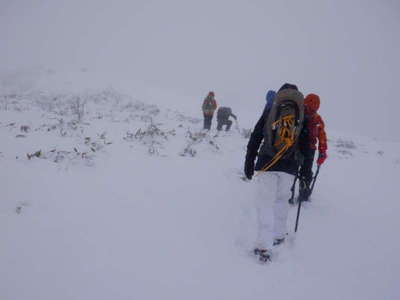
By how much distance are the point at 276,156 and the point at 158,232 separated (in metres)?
2.18

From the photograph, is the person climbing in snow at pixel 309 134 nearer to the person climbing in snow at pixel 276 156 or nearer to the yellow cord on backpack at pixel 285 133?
the person climbing in snow at pixel 276 156

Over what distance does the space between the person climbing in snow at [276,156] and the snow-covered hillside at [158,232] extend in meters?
0.59

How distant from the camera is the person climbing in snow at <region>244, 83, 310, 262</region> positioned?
Answer: 3.43 m

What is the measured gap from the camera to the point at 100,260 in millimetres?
3164

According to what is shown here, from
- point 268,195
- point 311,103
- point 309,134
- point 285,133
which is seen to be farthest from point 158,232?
point 311,103

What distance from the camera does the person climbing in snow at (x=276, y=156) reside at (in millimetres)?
3426

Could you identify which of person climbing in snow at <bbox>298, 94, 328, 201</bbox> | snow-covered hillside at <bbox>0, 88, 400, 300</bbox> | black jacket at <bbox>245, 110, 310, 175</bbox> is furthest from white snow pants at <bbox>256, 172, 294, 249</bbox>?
person climbing in snow at <bbox>298, 94, 328, 201</bbox>

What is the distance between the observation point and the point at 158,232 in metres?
3.91

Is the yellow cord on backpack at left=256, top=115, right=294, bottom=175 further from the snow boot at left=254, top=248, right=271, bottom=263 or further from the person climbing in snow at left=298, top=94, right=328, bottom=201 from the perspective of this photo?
the snow boot at left=254, top=248, right=271, bottom=263

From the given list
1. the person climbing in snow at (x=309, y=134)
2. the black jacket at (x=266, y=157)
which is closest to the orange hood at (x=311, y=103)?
the person climbing in snow at (x=309, y=134)

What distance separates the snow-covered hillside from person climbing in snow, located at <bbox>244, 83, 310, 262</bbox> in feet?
1.92

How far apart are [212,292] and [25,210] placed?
3130 millimetres

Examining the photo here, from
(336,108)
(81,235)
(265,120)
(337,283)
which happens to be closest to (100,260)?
(81,235)

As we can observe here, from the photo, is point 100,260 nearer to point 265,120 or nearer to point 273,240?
point 273,240
